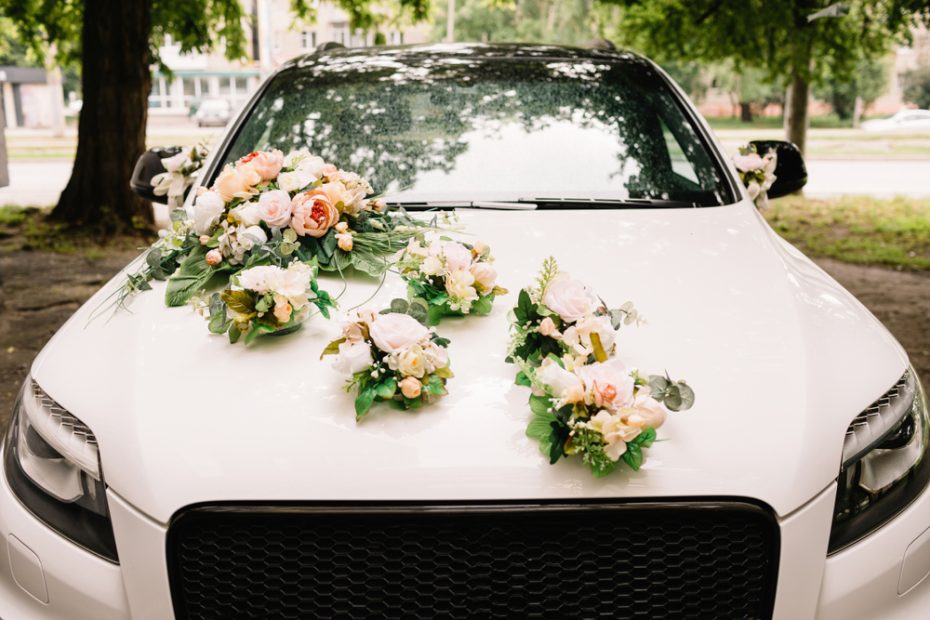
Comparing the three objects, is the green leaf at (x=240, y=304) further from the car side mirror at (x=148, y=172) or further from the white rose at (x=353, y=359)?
the car side mirror at (x=148, y=172)

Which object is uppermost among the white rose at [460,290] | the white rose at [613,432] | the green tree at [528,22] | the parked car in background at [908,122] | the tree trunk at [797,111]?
the green tree at [528,22]

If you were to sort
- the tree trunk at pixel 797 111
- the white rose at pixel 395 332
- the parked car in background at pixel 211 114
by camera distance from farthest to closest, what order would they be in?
the parked car in background at pixel 211 114 → the tree trunk at pixel 797 111 → the white rose at pixel 395 332

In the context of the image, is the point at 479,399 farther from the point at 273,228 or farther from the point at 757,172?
the point at 757,172

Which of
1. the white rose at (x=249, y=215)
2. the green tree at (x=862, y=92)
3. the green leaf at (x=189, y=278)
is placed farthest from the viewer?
the green tree at (x=862, y=92)

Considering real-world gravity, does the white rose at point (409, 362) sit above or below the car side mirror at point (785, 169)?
below

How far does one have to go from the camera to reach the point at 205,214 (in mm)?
2744

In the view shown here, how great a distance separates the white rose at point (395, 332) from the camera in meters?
2.05

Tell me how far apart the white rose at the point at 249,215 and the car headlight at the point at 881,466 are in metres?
1.55

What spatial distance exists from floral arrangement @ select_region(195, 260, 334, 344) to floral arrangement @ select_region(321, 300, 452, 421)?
0.57ft

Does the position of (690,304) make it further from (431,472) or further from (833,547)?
(431,472)

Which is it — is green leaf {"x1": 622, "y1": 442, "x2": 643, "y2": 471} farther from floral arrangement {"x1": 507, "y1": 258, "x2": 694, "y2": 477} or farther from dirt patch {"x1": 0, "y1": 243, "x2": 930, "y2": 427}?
dirt patch {"x1": 0, "y1": 243, "x2": 930, "y2": 427}

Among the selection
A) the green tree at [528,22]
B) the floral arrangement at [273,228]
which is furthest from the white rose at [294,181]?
the green tree at [528,22]

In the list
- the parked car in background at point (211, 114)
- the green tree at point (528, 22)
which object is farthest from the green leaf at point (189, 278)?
the parked car in background at point (211, 114)

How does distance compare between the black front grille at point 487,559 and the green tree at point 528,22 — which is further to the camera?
the green tree at point 528,22
